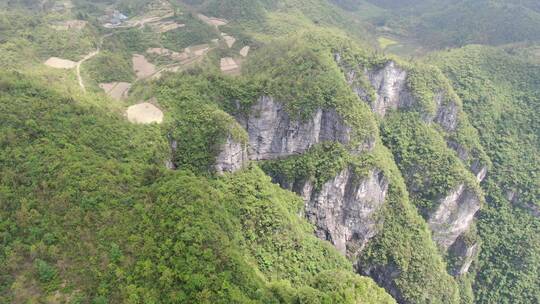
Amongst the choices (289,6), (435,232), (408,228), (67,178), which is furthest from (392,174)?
(289,6)

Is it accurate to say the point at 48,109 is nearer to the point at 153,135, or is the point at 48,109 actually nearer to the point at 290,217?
the point at 153,135

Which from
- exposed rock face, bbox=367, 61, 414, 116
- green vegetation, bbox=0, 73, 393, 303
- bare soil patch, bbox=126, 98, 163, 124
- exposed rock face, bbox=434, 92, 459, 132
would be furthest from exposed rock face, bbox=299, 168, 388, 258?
exposed rock face, bbox=434, 92, 459, 132

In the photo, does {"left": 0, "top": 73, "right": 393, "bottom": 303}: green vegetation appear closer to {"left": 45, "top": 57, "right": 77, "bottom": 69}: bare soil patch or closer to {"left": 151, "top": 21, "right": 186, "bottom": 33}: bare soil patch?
{"left": 45, "top": 57, "right": 77, "bottom": 69}: bare soil patch

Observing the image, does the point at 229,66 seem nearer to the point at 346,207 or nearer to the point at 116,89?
the point at 116,89

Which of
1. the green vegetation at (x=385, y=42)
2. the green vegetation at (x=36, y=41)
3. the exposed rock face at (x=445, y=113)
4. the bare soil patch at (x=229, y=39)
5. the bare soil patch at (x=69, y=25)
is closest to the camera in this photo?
the green vegetation at (x=36, y=41)

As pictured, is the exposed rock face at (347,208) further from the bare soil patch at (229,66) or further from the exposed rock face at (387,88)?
the bare soil patch at (229,66)

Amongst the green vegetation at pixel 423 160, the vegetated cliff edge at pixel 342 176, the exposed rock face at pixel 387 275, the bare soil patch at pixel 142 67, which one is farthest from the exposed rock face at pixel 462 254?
the bare soil patch at pixel 142 67
